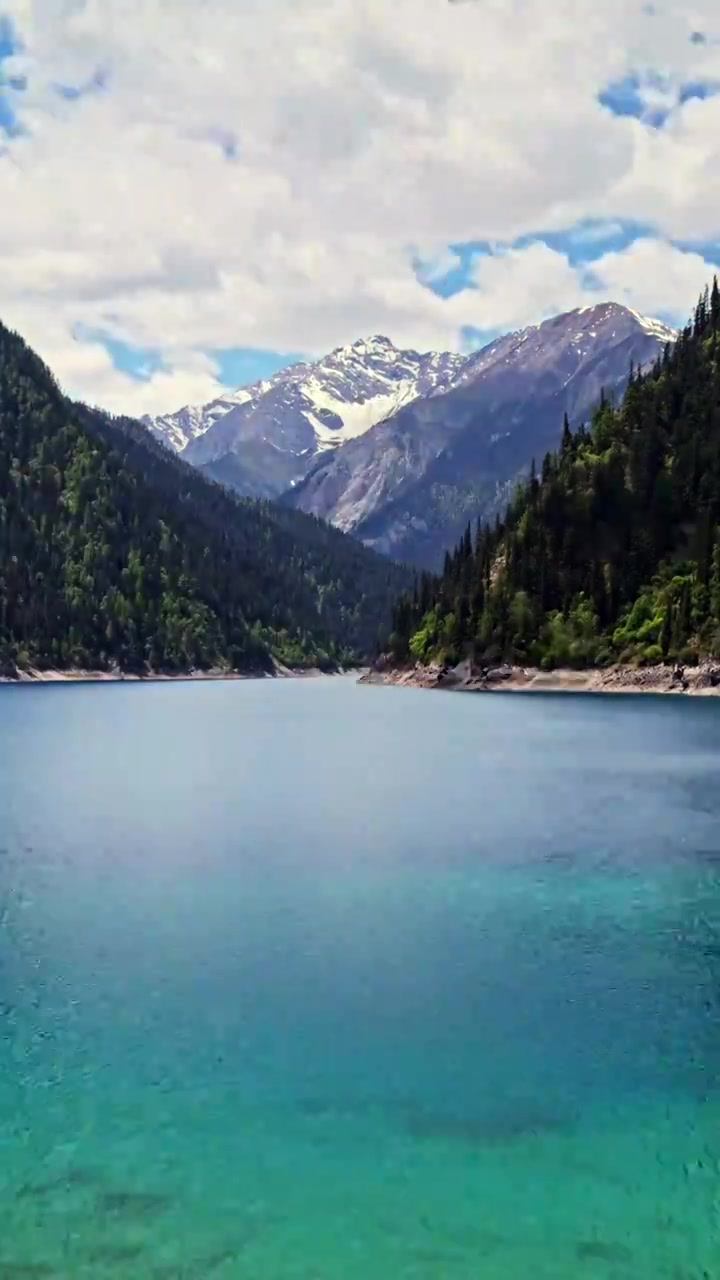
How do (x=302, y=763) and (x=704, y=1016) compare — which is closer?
(x=704, y=1016)

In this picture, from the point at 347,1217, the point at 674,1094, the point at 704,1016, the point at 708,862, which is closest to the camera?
the point at 347,1217

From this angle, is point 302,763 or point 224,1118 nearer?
point 224,1118

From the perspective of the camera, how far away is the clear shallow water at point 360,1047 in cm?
2273

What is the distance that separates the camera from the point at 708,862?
59938 mm

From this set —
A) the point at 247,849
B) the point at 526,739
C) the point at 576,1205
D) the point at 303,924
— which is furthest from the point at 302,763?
the point at 576,1205

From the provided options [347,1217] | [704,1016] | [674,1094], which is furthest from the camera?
[704,1016]

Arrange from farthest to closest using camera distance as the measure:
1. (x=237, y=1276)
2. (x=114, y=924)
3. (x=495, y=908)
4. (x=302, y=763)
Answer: (x=302, y=763) < (x=495, y=908) < (x=114, y=924) < (x=237, y=1276)

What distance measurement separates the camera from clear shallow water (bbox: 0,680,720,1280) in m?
22.7

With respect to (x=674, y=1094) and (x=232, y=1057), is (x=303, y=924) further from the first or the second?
(x=674, y=1094)

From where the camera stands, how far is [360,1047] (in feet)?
107

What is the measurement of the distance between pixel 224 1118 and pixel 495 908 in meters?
23.9

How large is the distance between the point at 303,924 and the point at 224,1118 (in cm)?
1865

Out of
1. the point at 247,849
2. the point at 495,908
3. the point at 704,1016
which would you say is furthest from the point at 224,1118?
the point at 247,849

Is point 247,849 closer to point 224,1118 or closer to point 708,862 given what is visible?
point 708,862
